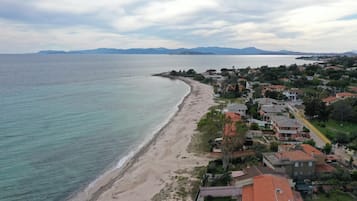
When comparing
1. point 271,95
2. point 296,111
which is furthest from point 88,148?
point 271,95

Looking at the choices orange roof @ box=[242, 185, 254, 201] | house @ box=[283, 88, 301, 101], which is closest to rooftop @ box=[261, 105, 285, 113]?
house @ box=[283, 88, 301, 101]

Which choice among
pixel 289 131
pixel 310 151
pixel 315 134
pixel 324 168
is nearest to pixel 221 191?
pixel 324 168

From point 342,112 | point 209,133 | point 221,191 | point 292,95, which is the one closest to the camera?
point 221,191

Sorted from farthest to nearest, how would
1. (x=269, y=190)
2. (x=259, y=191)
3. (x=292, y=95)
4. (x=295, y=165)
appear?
1. (x=292, y=95)
2. (x=295, y=165)
3. (x=259, y=191)
4. (x=269, y=190)

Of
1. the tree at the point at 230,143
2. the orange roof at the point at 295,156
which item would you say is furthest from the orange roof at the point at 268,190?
the tree at the point at 230,143

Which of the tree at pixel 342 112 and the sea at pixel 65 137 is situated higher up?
the tree at pixel 342 112

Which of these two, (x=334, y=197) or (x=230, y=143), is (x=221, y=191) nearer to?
(x=230, y=143)

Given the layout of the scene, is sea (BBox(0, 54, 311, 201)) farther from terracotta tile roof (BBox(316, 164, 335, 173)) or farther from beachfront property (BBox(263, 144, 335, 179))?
terracotta tile roof (BBox(316, 164, 335, 173))

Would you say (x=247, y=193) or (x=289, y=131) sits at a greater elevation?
(x=289, y=131)

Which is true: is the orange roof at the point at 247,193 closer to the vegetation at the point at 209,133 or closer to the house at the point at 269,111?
the vegetation at the point at 209,133
